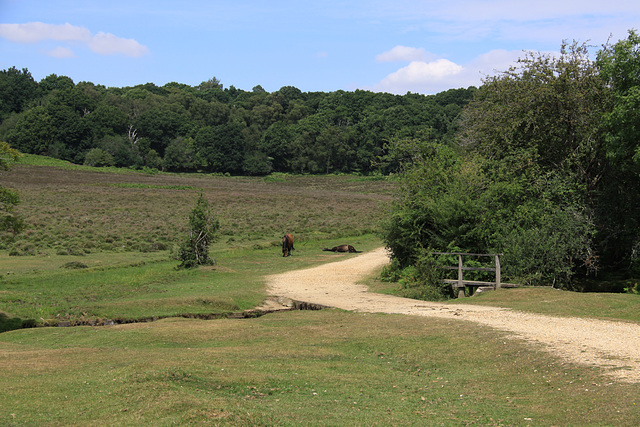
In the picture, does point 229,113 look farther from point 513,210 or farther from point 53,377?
point 53,377

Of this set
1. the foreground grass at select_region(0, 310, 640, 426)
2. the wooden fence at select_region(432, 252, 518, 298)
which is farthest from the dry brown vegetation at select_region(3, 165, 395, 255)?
the foreground grass at select_region(0, 310, 640, 426)

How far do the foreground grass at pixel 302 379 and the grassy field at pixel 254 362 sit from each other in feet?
0.12

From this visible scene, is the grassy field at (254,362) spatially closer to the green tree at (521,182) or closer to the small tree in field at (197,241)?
the small tree in field at (197,241)

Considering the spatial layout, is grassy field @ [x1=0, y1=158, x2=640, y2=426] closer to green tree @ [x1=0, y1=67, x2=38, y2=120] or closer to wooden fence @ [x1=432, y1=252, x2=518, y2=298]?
wooden fence @ [x1=432, y1=252, x2=518, y2=298]

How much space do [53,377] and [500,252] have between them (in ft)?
53.8

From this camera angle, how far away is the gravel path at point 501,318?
10.9 m

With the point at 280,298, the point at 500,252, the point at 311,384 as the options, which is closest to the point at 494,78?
the point at 500,252

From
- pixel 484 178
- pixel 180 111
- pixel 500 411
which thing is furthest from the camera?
pixel 180 111

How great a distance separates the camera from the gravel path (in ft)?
35.8

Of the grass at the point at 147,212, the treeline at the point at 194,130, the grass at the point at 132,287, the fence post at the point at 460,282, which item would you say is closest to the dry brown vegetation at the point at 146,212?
the grass at the point at 147,212

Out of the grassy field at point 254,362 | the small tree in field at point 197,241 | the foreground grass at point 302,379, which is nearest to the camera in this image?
the foreground grass at point 302,379

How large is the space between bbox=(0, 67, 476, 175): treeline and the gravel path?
82306 millimetres

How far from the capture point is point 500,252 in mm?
22000

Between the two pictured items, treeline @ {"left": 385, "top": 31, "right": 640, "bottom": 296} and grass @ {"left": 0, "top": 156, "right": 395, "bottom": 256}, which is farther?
grass @ {"left": 0, "top": 156, "right": 395, "bottom": 256}
